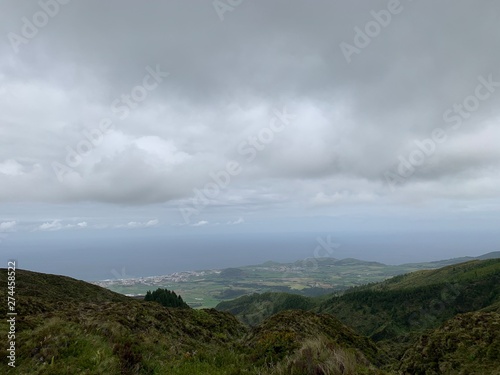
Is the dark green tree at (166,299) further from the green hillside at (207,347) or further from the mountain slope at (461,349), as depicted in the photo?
the mountain slope at (461,349)

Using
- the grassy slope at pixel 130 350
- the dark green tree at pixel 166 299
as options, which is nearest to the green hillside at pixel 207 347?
the grassy slope at pixel 130 350

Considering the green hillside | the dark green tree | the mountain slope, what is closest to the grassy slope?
the green hillside

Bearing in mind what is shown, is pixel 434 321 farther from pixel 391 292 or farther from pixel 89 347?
pixel 89 347

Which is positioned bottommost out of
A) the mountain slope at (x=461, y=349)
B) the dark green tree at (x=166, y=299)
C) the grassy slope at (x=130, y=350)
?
the dark green tree at (x=166, y=299)

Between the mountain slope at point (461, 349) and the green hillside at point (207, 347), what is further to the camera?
the mountain slope at point (461, 349)

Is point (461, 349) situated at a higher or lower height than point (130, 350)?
lower

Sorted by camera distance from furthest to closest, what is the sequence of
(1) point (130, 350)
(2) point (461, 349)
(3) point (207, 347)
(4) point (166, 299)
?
(4) point (166, 299), (3) point (207, 347), (2) point (461, 349), (1) point (130, 350)

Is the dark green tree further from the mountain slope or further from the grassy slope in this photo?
the mountain slope

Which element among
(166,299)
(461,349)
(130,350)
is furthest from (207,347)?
(166,299)

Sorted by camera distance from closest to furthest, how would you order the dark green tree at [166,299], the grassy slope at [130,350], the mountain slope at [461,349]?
1. the grassy slope at [130,350]
2. the mountain slope at [461,349]
3. the dark green tree at [166,299]

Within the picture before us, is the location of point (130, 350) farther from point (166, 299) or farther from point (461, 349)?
point (166, 299)

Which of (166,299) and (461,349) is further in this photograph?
(166,299)

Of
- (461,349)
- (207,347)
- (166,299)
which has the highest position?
(461,349)
